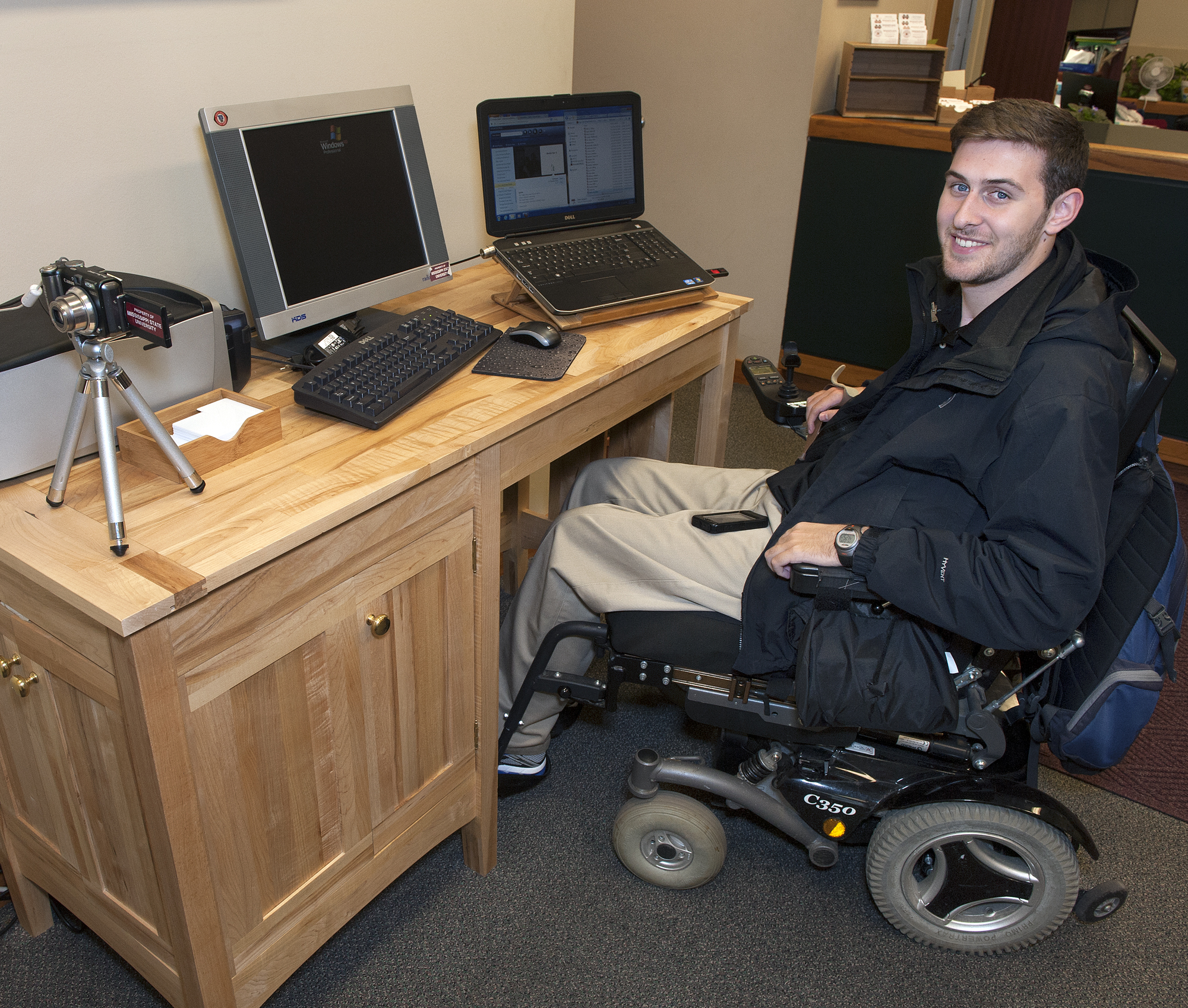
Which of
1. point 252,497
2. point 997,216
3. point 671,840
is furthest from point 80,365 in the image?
point 997,216

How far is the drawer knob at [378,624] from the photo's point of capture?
4.38 ft

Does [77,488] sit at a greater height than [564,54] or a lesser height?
lesser

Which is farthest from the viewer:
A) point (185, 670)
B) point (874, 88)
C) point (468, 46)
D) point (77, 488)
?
point (874, 88)

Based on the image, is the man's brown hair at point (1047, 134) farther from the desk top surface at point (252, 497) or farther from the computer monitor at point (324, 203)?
the computer monitor at point (324, 203)

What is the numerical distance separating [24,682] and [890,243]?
311 centimetres

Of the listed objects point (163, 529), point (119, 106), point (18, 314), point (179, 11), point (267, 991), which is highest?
point (179, 11)

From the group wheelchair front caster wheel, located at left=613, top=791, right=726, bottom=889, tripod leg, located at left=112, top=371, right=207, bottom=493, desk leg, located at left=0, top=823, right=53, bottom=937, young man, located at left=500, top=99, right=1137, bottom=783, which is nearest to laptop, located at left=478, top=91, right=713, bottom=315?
young man, located at left=500, top=99, right=1137, bottom=783

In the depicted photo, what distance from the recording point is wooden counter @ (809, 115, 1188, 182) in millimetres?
2979

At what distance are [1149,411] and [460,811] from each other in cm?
124

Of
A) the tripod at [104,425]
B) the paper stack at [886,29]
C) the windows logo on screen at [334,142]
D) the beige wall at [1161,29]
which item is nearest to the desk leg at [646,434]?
the windows logo on screen at [334,142]

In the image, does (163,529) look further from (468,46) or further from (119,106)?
(468,46)

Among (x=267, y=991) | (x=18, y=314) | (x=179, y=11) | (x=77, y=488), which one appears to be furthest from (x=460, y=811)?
(x=179, y=11)

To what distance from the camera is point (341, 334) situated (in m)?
1.65

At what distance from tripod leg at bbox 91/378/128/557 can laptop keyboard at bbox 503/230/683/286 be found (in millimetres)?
909
